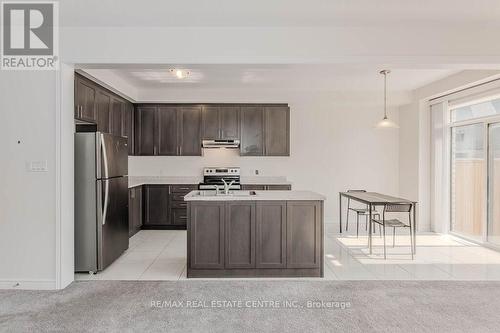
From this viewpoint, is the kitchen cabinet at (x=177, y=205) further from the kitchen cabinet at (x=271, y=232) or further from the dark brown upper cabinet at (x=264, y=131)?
the kitchen cabinet at (x=271, y=232)

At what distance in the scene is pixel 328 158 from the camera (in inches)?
280

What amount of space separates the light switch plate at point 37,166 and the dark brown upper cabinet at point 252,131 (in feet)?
12.3

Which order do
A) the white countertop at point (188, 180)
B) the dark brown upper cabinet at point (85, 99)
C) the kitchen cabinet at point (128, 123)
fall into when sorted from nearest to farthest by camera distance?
the dark brown upper cabinet at point (85, 99) < the kitchen cabinet at point (128, 123) < the white countertop at point (188, 180)

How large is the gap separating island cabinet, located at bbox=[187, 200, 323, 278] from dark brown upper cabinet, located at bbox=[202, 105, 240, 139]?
3031 millimetres

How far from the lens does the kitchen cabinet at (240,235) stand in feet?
12.6

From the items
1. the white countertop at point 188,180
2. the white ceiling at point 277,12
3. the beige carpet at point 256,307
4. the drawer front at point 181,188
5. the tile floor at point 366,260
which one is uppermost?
the white ceiling at point 277,12

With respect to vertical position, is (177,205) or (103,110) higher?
(103,110)

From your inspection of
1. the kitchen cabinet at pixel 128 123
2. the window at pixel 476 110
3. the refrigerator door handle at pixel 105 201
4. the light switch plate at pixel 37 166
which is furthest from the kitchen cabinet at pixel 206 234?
the window at pixel 476 110

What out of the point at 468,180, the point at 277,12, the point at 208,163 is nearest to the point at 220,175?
the point at 208,163

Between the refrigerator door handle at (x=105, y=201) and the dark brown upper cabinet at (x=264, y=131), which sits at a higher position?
the dark brown upper cabinet at (x=264, y=131)

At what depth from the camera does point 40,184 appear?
3.54 m

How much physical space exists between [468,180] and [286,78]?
3.52 metres

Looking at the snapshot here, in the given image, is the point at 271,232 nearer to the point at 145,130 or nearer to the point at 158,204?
the point at 158,204

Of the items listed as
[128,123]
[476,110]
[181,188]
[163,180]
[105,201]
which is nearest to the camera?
[105,201]
